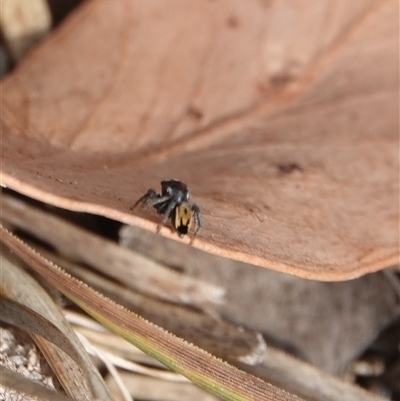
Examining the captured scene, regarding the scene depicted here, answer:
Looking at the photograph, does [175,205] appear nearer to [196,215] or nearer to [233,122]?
[196,215]

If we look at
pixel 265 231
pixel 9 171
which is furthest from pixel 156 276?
pixel 9 171

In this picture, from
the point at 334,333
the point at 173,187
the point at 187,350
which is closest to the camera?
the point at 187,350

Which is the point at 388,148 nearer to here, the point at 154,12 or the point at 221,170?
the point at 221,170

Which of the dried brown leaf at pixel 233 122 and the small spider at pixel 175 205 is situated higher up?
the dried brown leaf at pixel 233 122

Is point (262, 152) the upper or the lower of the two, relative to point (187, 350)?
upper
